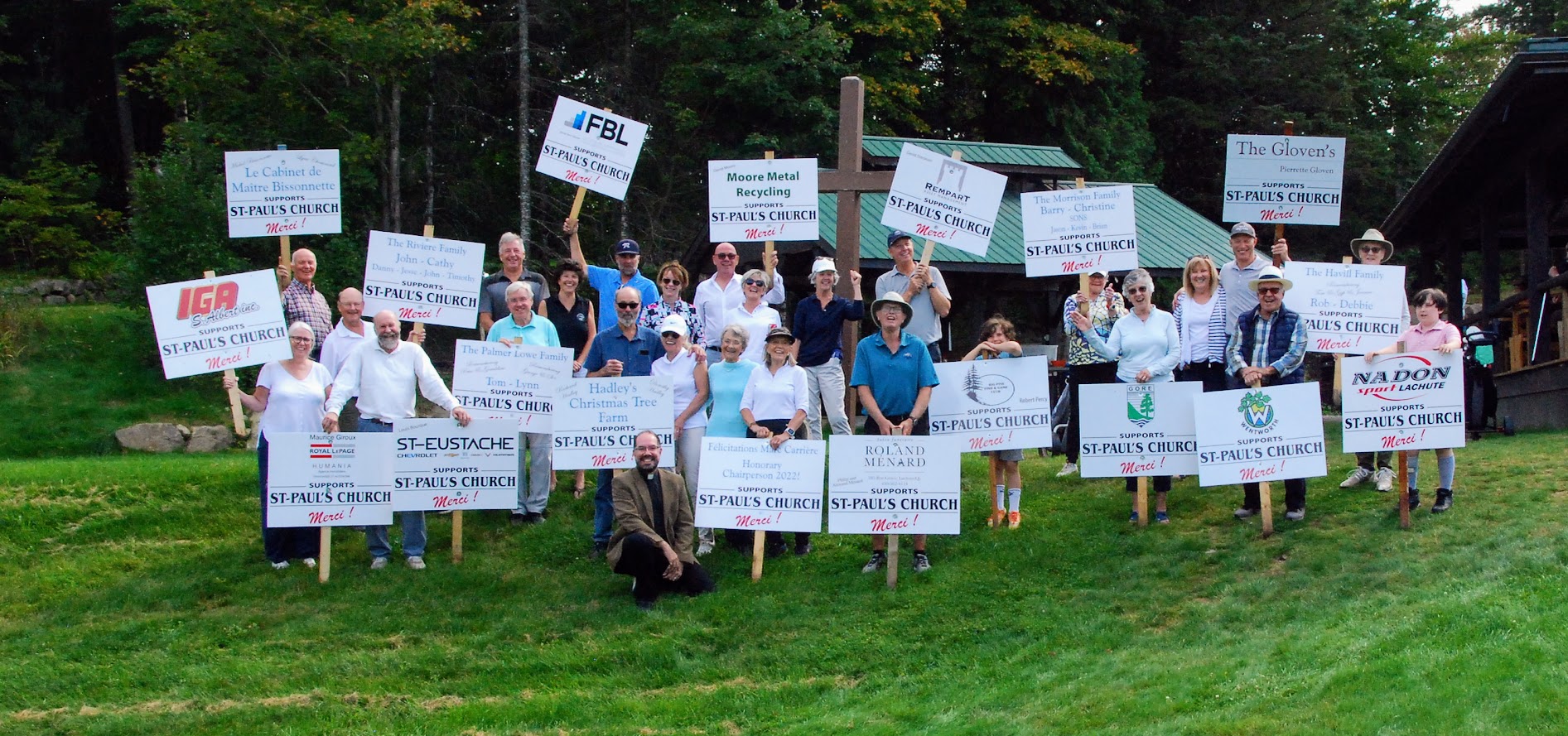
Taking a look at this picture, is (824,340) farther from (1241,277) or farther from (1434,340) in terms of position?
(1434,340)

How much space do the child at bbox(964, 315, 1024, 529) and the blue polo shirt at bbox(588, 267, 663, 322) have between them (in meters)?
2.73

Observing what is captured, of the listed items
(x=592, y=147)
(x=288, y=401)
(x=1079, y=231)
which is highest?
(x=592, y=147)

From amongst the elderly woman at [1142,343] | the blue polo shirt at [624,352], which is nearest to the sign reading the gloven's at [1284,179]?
the elderly woman at [1142,343]

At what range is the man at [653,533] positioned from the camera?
9.63m

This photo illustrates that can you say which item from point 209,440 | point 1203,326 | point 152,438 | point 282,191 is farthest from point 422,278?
point 152,438

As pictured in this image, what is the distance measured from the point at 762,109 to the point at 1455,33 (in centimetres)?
2770

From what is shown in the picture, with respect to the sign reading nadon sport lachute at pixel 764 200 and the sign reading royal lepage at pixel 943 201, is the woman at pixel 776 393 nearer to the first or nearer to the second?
the sign reading royal lepage at pixel 943 201

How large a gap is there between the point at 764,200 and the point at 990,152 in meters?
13.2

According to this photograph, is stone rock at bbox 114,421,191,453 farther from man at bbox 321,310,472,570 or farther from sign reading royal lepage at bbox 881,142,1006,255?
sign reading royal lepage at bbox 881,142,1006,255

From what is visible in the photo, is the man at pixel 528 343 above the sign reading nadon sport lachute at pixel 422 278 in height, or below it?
below

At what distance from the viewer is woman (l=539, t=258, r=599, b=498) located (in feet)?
37.9

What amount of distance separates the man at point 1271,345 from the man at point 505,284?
18.0 ft

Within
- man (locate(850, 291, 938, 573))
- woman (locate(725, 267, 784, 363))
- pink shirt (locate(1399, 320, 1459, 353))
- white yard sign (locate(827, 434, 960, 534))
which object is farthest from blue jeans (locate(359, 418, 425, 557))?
pink shirt (locate(1399, 320, 1459, 353))

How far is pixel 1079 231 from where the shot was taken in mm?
11195
